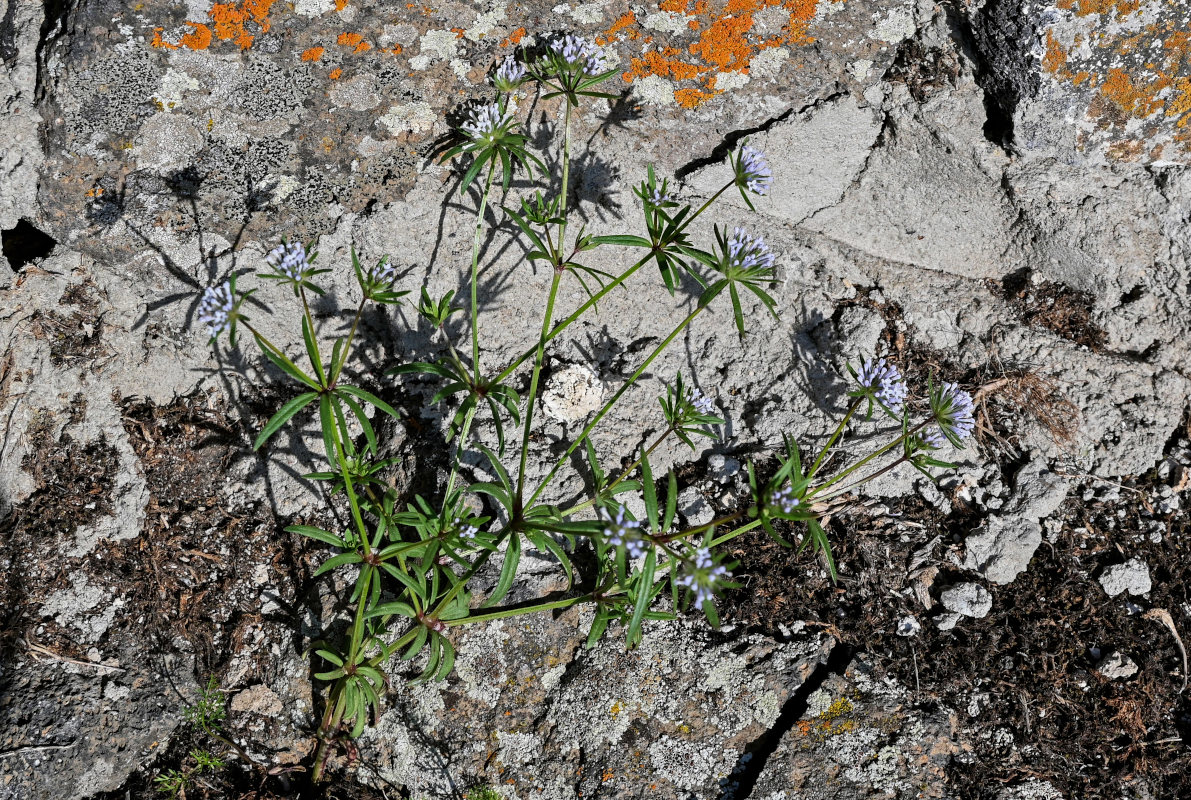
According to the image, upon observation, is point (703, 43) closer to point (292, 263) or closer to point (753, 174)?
point (753, 174)

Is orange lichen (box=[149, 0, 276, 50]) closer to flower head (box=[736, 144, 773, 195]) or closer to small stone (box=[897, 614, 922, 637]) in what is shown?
flower head (box=[736, 144, 773, 195])

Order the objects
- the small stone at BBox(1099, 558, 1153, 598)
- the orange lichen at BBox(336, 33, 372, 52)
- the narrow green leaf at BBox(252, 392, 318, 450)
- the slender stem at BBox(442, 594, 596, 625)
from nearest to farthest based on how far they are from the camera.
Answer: the narrow green leaf at BBox(252, 392, 318, 450)
the slender stem at BBox(442, 594, 596, 625)
the small stone at BBox(1099, 558, 1153, 598)
the orange lichen at BBox(336, 33, 372, 52)

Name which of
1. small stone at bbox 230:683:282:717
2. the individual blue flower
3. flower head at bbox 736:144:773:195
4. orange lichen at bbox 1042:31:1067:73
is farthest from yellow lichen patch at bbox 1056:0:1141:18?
small stone at bbox 230:683:282:717

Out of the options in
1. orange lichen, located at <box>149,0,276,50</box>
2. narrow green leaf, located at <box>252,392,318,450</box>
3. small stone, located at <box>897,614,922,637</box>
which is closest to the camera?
narrow green leaf, located at <box>252,392,318,450</box>

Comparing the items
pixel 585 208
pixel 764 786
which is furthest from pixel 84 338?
pixel 764 786

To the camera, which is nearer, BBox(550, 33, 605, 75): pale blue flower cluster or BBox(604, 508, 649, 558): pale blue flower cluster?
BBox(604, 508, 649, 558): pale blue flower cluster

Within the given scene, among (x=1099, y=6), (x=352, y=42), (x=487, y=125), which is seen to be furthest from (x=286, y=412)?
(x=1099, y=6)

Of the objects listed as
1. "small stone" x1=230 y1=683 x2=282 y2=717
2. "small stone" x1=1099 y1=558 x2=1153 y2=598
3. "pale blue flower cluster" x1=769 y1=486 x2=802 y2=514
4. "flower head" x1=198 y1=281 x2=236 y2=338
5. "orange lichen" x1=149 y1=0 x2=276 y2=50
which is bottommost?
"small stone" x1=1099 y1=558 x2=1153 y2=598

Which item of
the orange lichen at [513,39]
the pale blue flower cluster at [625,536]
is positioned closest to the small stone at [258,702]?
the pale blue flower cluster at [625,536]
